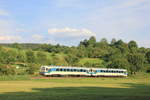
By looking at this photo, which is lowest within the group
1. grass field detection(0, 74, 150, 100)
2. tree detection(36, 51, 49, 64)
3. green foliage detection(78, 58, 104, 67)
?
grass field detection(0, 74, 150, 100)

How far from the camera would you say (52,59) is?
93062mm

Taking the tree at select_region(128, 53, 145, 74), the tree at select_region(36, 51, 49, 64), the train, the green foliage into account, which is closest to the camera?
the train

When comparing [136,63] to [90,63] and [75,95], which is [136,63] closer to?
[90,63]

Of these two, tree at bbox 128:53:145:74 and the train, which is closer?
the train

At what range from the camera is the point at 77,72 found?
5578 centimetres

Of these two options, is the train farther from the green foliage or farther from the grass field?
the green foliage

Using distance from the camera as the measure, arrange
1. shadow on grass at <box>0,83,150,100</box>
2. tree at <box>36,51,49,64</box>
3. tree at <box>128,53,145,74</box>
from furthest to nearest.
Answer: tree at <box>36,51,49,64</box>, tree at <box>128,53,145,74</box>, shadow on grass at <box>0,83,150,100</box>

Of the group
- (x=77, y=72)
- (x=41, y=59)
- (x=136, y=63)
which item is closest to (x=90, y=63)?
(x=41, y=59)

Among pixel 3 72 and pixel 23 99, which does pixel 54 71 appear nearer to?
pixel 3 72

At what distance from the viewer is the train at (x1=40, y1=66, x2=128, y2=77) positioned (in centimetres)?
5150

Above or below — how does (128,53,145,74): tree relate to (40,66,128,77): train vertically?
above

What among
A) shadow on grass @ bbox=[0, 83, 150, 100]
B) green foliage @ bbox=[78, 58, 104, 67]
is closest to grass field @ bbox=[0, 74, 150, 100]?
shadow on grass @ bbox=[0, 83, 150, 100]

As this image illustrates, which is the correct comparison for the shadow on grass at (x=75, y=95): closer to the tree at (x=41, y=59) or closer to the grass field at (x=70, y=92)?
the grass field at (x=70, y=92)

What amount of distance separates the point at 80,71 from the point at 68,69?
146 inches
